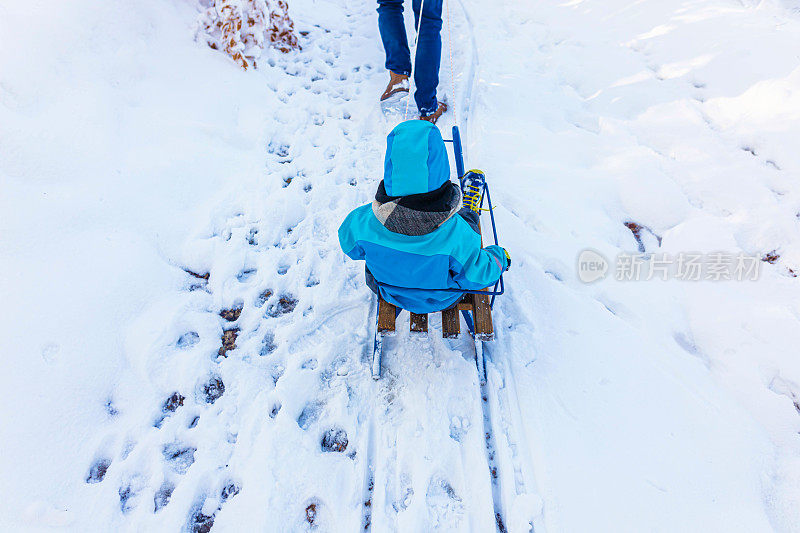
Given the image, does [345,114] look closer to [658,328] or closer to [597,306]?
[597,306]

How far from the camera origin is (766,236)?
301 centimetres

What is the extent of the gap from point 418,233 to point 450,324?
760 mm

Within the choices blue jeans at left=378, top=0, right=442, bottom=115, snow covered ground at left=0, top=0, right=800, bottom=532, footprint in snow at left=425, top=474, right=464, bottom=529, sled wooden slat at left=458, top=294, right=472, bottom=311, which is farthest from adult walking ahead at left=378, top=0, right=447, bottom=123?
footprint in snow at left=425, top=474, right=464, bottom=529

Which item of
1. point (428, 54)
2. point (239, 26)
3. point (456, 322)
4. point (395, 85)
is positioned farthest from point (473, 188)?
point (239, 26)

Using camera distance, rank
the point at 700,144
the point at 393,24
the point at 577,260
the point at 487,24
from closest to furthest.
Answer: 1. the point at 577,260
2. the point at 700,144
3. the point at 393,24
4. the point at 487,24

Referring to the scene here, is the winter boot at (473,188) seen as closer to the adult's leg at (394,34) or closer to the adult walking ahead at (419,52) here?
the adult walking ahead at (419,52)

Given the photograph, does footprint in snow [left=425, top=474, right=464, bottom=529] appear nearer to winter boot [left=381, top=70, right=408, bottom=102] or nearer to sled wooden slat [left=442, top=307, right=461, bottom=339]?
sled wooden slat [left=442, top=307, right=461, bottom=339]

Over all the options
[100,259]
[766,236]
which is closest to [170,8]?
[100,259]

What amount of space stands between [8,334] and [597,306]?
345 centimetres

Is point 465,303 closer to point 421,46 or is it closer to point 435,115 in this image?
point 435,115

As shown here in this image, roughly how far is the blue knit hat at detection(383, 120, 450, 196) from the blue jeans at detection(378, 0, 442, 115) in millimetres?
2553

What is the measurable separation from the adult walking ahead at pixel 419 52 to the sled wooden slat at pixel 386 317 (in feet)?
8.10

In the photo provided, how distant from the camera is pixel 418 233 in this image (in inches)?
67.6

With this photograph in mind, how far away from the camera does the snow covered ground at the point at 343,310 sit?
1924 millimetres
